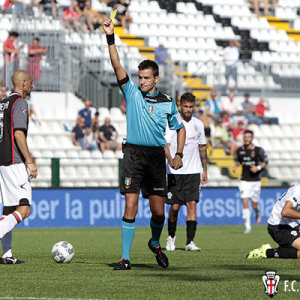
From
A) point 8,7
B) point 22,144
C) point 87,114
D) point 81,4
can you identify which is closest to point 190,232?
point 22,144

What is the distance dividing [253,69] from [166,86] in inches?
125

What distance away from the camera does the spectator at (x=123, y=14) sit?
28.2m

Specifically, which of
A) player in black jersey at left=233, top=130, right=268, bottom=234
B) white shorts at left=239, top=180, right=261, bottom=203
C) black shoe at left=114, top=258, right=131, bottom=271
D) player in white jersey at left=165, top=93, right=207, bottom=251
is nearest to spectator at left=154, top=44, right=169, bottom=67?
player in black jersey at left=233, top=130, right=268, bottom=234

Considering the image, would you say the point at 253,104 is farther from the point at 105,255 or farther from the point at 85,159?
the point at 105,255

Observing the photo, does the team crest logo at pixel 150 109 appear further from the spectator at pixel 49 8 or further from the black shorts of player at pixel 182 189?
the spectator at pixel 49 8

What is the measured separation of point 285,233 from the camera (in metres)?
10.1

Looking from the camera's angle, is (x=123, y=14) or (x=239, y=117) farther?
(x=123, y=14)

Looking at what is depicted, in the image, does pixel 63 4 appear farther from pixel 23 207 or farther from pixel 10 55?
pixel 23 207

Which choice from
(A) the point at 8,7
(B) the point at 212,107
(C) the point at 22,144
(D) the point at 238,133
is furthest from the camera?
(A) the point at 8,7

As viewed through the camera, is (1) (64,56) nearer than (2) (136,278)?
No

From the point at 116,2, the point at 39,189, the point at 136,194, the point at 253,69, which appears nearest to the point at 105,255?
A: the point at 136,194

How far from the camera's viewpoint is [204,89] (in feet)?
85.9

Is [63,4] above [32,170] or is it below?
above

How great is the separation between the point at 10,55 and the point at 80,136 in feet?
10.6
